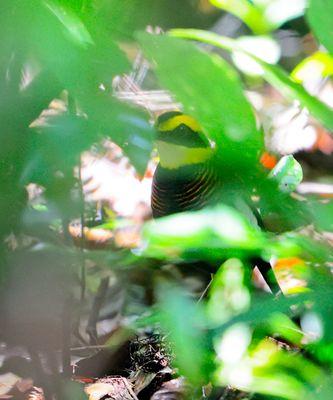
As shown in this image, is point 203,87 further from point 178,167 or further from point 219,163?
point 178,167

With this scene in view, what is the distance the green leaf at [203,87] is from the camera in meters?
0.39

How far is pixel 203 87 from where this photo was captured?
39 cm

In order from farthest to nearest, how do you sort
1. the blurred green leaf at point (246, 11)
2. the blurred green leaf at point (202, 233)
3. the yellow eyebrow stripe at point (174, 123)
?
the blurred green leaf at point (246, 11), the yellow eyebrow stripe at point (174, 123), the blurred green leaf at point (202, 233)

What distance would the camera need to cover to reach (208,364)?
1.75 feet

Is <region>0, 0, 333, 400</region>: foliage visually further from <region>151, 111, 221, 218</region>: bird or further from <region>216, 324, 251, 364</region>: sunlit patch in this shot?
<region>151, 111, 221, 218</region>: bird

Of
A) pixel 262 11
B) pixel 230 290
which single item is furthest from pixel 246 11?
pixel 230 290

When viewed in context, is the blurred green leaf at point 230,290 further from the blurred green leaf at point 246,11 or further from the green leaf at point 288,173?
the blurred green leaf at point 246,11

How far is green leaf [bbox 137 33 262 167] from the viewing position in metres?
0.39

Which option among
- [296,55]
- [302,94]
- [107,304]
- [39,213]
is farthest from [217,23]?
[302,94]

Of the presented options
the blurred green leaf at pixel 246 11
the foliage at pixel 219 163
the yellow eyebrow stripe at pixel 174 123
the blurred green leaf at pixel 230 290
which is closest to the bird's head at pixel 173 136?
the yellow eyebrow stripe at pixel 174 123

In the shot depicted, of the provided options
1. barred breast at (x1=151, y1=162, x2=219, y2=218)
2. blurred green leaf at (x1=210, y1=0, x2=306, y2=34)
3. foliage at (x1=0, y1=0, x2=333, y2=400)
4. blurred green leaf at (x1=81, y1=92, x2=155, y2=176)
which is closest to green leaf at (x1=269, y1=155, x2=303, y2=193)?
foliage at (x1=0, y1=0, x2=333, y2=400)

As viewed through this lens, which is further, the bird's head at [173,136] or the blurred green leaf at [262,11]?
the blurred green leaf at [262,11]

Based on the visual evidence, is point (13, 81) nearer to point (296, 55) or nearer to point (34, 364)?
point (34, 364)

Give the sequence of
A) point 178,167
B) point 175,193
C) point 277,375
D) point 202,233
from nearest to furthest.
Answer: point 202,233 < point 277,375 < point 178,167 < point 175,193
